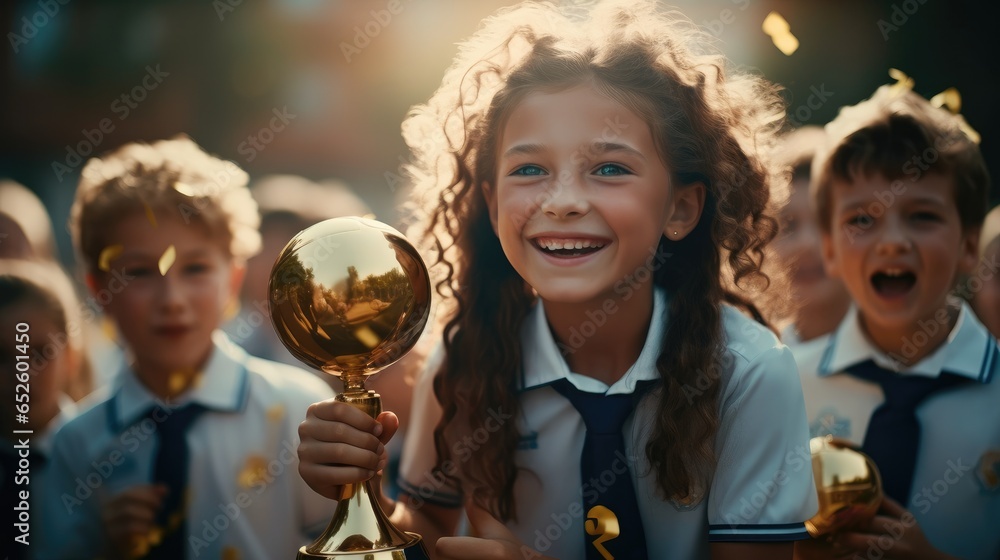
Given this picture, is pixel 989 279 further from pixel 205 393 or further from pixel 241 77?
pixel 241 77

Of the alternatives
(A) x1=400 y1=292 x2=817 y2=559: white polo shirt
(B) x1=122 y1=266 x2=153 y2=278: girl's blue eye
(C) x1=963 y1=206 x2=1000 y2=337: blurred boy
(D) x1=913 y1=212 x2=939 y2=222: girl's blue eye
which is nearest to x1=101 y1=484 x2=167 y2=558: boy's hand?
(B) x1=122 y1=266 x2=153 y2=278: girl's blue eye

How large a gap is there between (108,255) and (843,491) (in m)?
2.06

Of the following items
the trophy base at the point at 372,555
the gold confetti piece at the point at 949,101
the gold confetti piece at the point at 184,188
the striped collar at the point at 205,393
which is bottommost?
the trophy base at the point at 372,555

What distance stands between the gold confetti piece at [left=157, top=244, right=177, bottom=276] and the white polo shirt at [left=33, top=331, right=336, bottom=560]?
31 cm

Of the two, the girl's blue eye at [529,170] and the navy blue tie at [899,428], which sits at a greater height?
the girl's blue eye at [529,170]

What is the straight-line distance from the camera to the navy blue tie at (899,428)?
227 cm

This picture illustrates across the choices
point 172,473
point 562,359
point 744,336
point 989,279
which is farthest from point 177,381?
point 989,279

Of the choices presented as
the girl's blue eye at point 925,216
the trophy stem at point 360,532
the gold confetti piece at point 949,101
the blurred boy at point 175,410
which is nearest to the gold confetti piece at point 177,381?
the blurred boy at point 175,410

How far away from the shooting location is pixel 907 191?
2369 millimetres

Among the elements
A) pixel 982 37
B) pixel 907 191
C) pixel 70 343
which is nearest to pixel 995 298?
pixel 907 191

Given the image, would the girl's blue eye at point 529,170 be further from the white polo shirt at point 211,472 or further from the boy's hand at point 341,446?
the white polo shirt at point 211,472

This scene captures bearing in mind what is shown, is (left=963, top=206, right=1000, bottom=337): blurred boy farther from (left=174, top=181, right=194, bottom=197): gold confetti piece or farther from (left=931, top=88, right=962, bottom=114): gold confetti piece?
(left=174, top=181, right=194, bottom=197): gold confetti piece

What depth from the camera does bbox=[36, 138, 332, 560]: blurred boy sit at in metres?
2.56

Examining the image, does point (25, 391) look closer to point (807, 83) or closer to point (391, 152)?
point (807, 83)
